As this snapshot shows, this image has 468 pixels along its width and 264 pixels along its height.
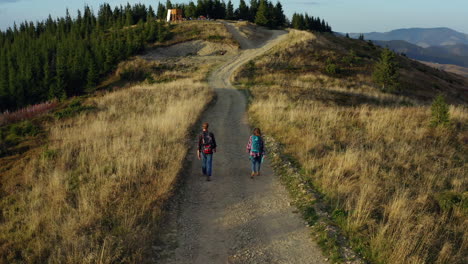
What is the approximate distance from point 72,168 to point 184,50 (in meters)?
49.8

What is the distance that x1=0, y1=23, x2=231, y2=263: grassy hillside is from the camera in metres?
6.18

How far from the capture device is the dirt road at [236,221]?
21.1 ft

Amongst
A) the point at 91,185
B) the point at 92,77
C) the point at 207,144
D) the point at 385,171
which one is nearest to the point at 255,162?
the point at 207,144

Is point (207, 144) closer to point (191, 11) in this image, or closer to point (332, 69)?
point (332, 69)

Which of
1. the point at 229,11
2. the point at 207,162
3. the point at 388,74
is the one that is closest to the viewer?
the point at 207,162

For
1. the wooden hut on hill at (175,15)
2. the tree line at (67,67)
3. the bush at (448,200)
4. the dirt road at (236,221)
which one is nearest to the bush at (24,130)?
the dirt road at (236,221)

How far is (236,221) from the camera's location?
7.66 m

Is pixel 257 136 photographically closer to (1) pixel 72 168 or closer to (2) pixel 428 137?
(1) pixel 72 168

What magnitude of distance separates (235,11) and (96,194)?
320 feet

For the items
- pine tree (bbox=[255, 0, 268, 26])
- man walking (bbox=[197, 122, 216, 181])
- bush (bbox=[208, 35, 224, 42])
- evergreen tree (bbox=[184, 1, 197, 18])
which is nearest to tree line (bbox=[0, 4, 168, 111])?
bush (bbox=[208, 35, 224, 42])

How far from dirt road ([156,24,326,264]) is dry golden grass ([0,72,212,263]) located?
71 centimetres

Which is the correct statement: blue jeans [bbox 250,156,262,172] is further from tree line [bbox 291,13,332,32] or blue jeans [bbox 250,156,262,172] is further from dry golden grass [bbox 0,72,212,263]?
tree line [bbox 291,13,332,32]

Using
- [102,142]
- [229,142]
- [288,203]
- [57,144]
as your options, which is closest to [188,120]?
[229,142]

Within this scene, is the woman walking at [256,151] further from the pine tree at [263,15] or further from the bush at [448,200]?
the pine tree at [263,15]
